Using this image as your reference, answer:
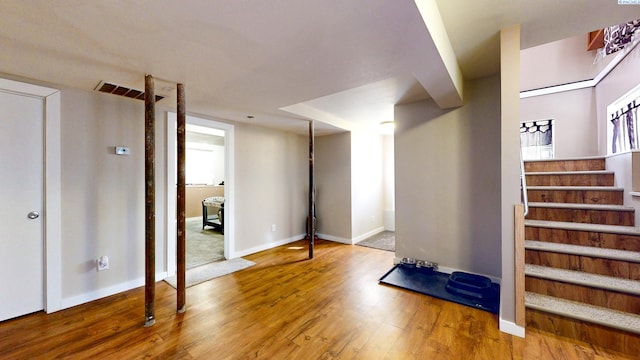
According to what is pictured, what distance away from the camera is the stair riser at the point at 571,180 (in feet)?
9.42

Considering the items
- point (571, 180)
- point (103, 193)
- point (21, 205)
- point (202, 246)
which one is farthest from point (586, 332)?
point (202, 246)

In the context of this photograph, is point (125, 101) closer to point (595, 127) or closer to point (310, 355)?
point (310, 355)

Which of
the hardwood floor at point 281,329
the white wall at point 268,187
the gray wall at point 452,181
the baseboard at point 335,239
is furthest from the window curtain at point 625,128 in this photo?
the white wall at point 268,187

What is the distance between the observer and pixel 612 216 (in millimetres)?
2471

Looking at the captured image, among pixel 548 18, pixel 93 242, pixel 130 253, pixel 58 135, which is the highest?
pixel 548 18

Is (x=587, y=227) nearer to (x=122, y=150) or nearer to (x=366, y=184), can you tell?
(x=366, y=184)

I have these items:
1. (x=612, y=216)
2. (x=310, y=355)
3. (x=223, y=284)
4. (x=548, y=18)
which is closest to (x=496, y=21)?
(x=548, y=18)

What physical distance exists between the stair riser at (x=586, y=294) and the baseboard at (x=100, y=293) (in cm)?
415

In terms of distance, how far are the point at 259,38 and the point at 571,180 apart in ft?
12.9

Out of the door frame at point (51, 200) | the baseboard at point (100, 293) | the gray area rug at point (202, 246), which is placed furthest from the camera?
the gray area rug at point (202, 246)

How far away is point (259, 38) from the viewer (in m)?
1.67

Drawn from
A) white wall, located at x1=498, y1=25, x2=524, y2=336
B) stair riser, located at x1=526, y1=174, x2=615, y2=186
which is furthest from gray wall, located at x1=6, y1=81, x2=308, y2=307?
stair riser, located at x1=526, y1=174, x2=615, y2=186

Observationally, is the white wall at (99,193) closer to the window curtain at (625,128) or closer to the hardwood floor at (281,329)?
the hardwood floor at (281,329)

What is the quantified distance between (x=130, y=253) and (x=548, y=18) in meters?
4.58
